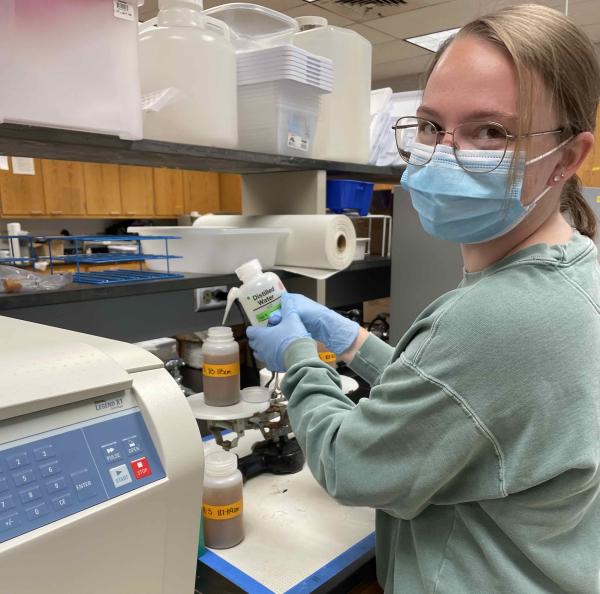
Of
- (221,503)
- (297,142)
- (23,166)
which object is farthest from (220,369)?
(23,166)

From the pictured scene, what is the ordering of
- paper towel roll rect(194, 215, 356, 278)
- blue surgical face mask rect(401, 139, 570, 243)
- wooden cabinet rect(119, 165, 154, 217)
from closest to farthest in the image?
1. blue surgical face mask rect(401, 139, 570, 243)
2. paper towel roll rect(194, 215, 356, 278)
3. wooden cabinet rect(119, 165, 154, 217)

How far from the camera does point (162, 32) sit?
1.13 m

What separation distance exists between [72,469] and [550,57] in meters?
0.78

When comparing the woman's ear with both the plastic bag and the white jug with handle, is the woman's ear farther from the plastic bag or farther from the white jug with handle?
the plastic bag

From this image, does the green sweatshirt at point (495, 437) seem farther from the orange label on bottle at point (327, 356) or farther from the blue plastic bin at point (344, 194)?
the blue plastic bin at point (344, 194)

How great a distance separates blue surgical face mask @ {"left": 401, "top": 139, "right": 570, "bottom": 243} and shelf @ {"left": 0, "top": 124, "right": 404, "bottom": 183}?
0.52 meters

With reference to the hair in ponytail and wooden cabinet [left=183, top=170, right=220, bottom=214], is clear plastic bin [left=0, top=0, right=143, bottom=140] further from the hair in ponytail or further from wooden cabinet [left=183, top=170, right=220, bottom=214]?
wooden cabinet [left=183, top=170, right=220, bottom=214]

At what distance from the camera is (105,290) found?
107cm

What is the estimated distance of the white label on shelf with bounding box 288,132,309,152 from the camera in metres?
1.38

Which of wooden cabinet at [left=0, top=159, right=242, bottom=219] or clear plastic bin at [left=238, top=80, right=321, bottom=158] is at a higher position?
clear plastic bin at [left=238, top=80, right=321, bottom=158]

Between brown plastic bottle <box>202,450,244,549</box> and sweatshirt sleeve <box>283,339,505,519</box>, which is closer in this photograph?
sweatshirt sleeve <box>283,339,505,519</box>

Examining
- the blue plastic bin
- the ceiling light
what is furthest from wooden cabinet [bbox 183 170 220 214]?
the blue plastic bin

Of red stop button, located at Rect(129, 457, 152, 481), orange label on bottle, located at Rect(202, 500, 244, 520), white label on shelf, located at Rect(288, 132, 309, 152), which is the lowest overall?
orange label on bottle, located at Rect(202, 500, 244, 520)

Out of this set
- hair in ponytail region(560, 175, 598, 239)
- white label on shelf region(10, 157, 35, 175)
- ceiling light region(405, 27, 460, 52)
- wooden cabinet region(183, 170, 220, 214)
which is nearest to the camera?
hair in ponytail region(560, 175, 598, 239)
